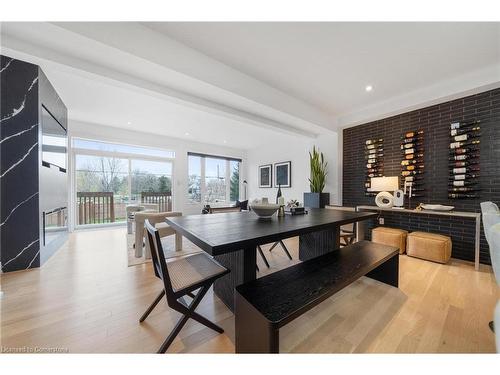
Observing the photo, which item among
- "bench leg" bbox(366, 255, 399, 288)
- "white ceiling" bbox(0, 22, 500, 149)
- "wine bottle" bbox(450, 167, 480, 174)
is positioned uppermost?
"white ceiling" bbox(0, 22, 500, 149)

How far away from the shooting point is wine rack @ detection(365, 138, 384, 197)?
141 inches

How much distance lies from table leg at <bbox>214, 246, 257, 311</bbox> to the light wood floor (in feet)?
0.30

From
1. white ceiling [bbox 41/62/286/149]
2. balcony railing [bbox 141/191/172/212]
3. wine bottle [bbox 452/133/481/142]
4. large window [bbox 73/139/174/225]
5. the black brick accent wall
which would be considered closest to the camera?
the black brick accent wall

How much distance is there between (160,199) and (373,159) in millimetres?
5596

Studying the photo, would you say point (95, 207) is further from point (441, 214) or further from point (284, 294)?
point (441, 214)

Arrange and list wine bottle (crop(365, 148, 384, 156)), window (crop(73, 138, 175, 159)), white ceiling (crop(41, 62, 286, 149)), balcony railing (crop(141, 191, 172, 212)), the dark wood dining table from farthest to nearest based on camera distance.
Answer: balcony railing (crop(141, 191, 172, 212))
window (crop(73, 138, 175, 159))
wine bottle (crop(365, 148, 384, 156))
white ceiling (crop(41, 62, 286, 149))
the dark wood dining table

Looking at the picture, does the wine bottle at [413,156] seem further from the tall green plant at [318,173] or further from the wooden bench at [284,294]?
the wooden bench at [284,294]

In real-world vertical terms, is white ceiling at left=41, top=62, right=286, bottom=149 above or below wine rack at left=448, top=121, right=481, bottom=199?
above

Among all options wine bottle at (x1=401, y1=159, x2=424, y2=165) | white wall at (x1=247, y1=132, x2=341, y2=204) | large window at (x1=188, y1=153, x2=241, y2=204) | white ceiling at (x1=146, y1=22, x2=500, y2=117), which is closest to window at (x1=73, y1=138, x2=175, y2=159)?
large window at (x1=188, y1=153, x2=241, y2=204)

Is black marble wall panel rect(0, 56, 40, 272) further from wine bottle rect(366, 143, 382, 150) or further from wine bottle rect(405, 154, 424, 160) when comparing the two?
wine bottle rect(405, 154, 424, 160)

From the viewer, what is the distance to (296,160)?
5445 millimetres

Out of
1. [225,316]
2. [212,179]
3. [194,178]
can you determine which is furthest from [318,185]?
[194,178]
